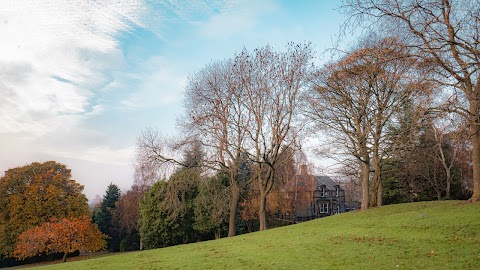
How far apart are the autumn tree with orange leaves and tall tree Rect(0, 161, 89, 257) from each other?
1.66 meters

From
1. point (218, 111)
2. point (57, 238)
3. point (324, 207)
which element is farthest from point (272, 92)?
point (324, 207)

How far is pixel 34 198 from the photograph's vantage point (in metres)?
38.2

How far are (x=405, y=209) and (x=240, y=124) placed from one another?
12813 mm

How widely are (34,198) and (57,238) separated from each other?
7.30 meters

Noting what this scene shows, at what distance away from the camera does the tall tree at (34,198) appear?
37.1 metres

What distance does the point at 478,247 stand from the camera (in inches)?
406

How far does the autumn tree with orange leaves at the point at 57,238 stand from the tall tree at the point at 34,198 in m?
1.66

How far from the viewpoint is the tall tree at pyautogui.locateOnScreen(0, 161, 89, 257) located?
3709 cm

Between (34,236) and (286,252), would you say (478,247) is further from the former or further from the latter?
(34,236)

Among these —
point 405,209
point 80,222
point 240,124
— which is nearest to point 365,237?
point 405,209

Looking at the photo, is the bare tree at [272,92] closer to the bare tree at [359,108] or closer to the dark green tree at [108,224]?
the bare tree at [359,108]

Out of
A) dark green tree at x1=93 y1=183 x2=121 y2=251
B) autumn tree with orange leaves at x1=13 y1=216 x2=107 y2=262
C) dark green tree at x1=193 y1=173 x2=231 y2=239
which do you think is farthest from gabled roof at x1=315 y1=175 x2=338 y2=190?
autumn tree with orange leaves at x1=13 y1=216 x2=107 y2=262

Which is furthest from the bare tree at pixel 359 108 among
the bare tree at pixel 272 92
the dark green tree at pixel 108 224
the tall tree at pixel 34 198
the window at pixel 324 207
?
the window at pixel 324 207

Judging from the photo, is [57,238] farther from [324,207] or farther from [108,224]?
[324,207]
